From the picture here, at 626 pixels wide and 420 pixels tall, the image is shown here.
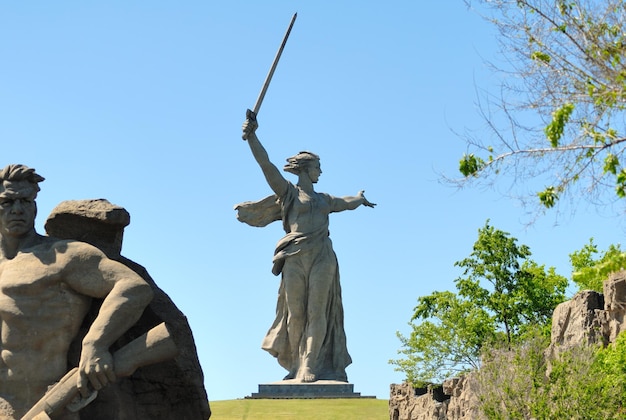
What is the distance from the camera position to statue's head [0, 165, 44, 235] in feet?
37.9

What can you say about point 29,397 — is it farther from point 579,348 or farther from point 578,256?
point 578,256

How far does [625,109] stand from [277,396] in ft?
63.9

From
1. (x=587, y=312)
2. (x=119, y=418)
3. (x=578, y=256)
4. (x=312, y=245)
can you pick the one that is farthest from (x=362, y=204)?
(x=119, y=418)

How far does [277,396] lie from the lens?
29.6m

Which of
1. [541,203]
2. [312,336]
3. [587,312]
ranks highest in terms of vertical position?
[312,336]

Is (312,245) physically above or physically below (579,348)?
above

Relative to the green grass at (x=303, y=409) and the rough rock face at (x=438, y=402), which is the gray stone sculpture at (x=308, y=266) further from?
the rough rock face at (x=438, y=402)

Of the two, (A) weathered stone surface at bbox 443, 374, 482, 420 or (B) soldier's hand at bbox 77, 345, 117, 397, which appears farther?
(A) weathered stone surface at bbox 443, 374, 482, 420

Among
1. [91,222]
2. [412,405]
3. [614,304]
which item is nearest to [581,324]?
[614,304]

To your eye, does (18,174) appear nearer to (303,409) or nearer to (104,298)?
(104,298)

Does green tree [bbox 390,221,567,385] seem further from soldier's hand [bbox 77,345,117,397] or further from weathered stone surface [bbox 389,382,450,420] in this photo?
soldier's hand [bbox 77,345,117,397]

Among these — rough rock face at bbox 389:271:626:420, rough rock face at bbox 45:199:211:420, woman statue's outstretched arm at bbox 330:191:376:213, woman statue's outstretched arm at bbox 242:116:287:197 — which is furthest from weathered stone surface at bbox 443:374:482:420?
rough rock face at bbox 45:199:211:420

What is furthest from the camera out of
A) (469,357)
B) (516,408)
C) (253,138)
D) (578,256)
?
(578,256)

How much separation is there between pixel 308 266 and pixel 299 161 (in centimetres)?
233
